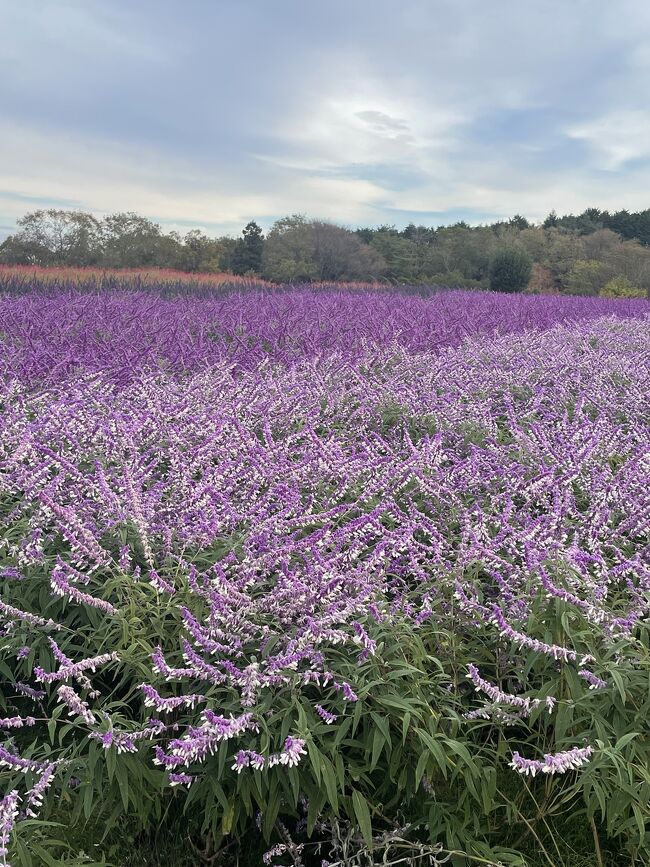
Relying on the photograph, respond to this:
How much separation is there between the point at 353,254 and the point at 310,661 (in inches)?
1324

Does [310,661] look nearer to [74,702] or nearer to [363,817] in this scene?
[363,817]

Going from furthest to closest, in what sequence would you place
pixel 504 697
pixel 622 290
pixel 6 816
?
pixel 622 290
pixel 504 697
pixel 6 816

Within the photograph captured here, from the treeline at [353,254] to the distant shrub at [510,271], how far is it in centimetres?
5

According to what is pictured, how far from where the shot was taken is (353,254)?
114 ft

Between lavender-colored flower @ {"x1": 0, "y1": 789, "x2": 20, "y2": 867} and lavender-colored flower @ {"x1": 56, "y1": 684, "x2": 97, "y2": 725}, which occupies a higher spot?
lavender-colored flower @ {"x1": 56, "y1": 684, "x2": 97, "y2": 725}

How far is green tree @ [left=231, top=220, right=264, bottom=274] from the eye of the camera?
130 ft

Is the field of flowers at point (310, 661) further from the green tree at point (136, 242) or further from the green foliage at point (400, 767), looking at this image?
the green tree at point (136, 242)

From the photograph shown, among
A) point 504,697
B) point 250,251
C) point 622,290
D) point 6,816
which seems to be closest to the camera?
point 6,816

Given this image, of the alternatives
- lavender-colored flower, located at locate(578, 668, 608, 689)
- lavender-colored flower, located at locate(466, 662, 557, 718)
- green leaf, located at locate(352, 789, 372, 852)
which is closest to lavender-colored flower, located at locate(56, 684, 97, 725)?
green leaf, located at locate(352, 789, 372, 852)


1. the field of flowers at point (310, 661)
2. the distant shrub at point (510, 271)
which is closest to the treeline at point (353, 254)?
the distant shrub at point (510, 271)

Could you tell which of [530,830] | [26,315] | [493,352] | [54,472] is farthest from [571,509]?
[26,315]

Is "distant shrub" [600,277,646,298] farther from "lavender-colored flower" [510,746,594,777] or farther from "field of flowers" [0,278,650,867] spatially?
"lavender-colored flower" [510,746,594,777]

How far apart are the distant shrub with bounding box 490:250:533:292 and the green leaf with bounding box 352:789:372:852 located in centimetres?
3407

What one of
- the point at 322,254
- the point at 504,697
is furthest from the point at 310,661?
the point at 322,254
